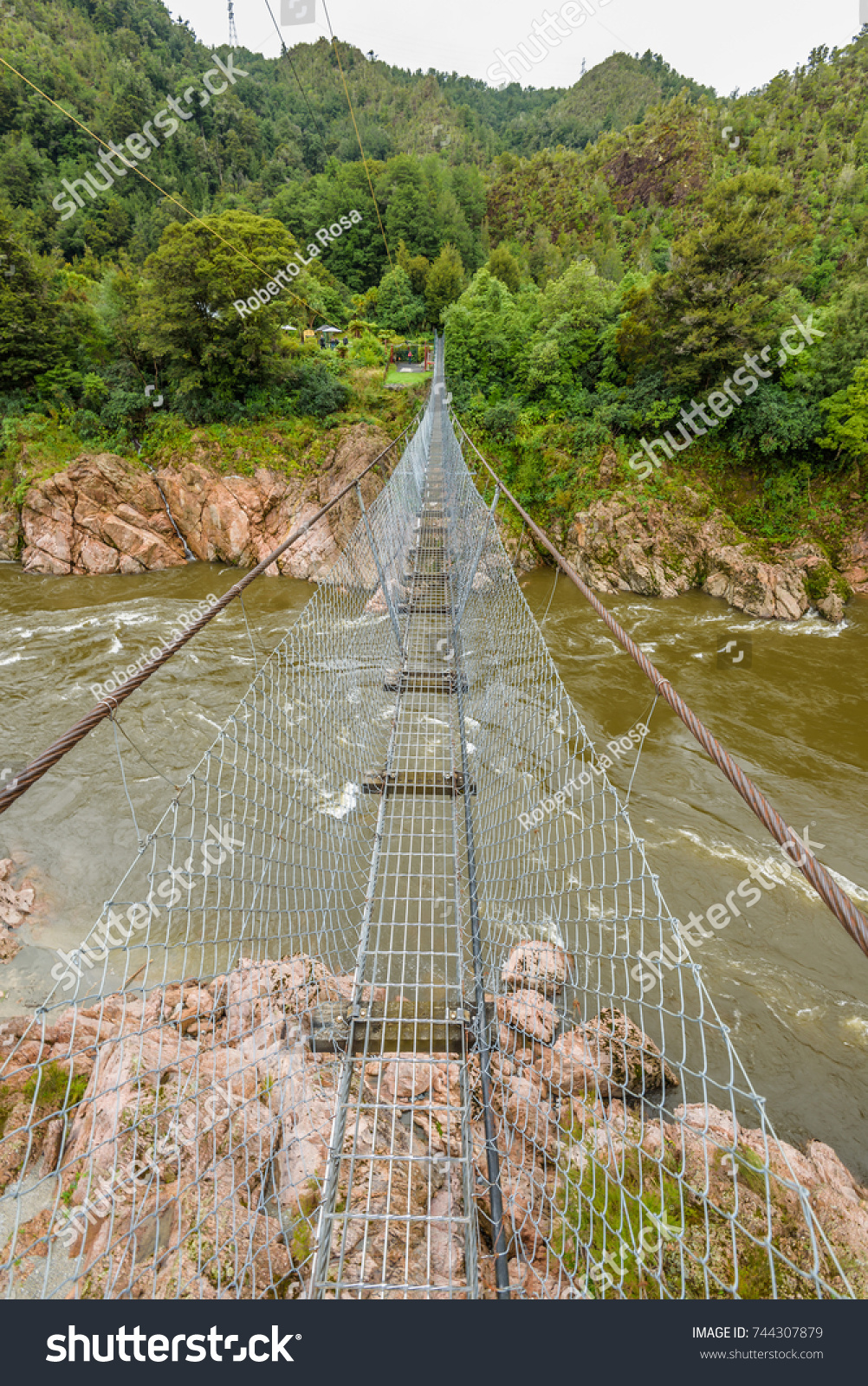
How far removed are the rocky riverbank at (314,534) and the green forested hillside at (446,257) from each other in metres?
0.90

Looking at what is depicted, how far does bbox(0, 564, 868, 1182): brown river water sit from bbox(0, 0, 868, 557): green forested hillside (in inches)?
129

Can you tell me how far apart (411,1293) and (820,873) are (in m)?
1.43

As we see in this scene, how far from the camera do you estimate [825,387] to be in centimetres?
834

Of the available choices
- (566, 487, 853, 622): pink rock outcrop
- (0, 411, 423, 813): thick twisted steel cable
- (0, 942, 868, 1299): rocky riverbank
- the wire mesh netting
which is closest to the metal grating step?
the wire mesh netting

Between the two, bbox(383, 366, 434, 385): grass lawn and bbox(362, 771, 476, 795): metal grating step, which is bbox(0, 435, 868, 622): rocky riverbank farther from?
bbox(362, 771, 476, 795): metal grating step

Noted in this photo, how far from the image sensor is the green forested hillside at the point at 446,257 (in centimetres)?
844

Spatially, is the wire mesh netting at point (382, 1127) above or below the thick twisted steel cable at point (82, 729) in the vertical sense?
below

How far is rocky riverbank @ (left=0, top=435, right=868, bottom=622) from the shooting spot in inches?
316

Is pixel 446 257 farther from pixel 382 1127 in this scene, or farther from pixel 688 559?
pixel 382 1127

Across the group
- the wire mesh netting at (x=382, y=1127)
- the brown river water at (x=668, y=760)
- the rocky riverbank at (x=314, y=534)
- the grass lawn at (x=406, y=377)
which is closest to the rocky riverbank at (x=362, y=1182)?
the wire mesh netting at (x=382, y=1127)

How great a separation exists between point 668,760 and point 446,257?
2041 cm

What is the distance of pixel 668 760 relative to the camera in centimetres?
505

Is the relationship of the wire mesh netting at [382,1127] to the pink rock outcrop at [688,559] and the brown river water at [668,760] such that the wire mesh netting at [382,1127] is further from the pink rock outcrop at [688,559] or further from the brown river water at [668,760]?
the pink rock outcrop at [688,559]

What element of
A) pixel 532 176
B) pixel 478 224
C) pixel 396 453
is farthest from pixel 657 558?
pixel 532 176
